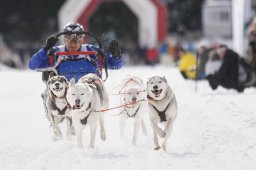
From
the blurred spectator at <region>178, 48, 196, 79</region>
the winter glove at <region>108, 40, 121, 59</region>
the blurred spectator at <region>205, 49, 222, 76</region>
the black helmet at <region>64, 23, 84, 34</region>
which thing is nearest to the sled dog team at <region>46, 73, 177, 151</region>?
the winter glove at <region>108, 40, 121, 59</region>

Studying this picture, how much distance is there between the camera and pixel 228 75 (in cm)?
1290

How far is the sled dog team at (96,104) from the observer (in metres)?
6.35

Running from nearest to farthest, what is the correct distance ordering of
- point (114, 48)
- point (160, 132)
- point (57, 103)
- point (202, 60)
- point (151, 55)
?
1. point (160, 132)
2. point (57, 103)
3. point (114, 48)
4. point (202, 60)
5. point (151, 55)

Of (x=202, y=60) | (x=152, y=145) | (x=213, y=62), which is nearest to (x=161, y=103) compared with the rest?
(x=152, y=145)

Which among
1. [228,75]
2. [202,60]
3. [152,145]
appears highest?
[202,60]

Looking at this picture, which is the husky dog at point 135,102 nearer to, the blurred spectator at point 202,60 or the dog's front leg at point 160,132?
the dog's front leg at point 160,132

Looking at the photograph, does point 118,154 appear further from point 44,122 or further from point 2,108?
point 2,108

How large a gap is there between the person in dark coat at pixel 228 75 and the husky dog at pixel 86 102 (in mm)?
6034

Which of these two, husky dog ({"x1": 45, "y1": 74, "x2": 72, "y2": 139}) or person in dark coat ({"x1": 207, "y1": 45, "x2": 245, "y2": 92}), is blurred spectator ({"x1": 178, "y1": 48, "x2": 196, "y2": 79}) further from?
husky dog ({"x1": 45, "y1": 74, "x2": 72, "y2": 139})

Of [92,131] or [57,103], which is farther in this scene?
[57,103]

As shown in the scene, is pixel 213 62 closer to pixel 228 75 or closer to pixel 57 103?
pixel 228 75

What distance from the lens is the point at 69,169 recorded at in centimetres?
555

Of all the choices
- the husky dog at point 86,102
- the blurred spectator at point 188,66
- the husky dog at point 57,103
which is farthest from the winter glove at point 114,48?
the blurred spectator at point 188,66

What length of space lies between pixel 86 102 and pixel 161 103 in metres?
0.76
